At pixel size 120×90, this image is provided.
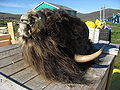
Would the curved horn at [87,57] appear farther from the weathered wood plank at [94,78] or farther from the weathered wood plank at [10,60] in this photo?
the weathered wood plank at [10,60]

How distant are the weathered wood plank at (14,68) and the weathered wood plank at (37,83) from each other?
0.22 metres

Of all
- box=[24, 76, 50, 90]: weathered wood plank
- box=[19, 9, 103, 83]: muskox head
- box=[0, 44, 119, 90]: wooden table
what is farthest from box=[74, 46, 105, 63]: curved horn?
box=[24, 76, 50, 90]: weathered wood plank

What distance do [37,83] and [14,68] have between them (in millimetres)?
329

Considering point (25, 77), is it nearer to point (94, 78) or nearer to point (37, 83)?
point (37, 83)

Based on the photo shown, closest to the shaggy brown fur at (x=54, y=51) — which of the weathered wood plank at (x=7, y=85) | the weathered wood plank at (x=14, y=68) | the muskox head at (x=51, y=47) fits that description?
the muskox head at (x=51, y=47)

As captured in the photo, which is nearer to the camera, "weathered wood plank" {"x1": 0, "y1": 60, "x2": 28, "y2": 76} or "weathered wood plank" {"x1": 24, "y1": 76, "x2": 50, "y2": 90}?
"weathered wood plank" {"x1": 24, "y1": 76, "x2": 50, "y2": 90}

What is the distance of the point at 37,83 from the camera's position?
1104 mm

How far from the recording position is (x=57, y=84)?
3.67 ft

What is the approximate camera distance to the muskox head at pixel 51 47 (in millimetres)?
1099

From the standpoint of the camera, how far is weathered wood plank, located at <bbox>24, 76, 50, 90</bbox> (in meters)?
1.05

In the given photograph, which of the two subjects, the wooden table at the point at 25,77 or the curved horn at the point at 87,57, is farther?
the curved horn at the point at 87,57

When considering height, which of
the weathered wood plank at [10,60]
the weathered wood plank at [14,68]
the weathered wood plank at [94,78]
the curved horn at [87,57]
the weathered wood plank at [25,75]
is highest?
the curved horn at [87,57]

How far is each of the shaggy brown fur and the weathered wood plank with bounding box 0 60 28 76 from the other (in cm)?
12

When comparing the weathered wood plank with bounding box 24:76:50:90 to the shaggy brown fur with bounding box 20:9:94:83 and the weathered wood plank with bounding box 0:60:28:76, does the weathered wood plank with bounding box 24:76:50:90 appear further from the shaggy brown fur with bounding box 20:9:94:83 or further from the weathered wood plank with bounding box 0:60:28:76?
the weathered wood plank with bounding box 0:60:28:76
